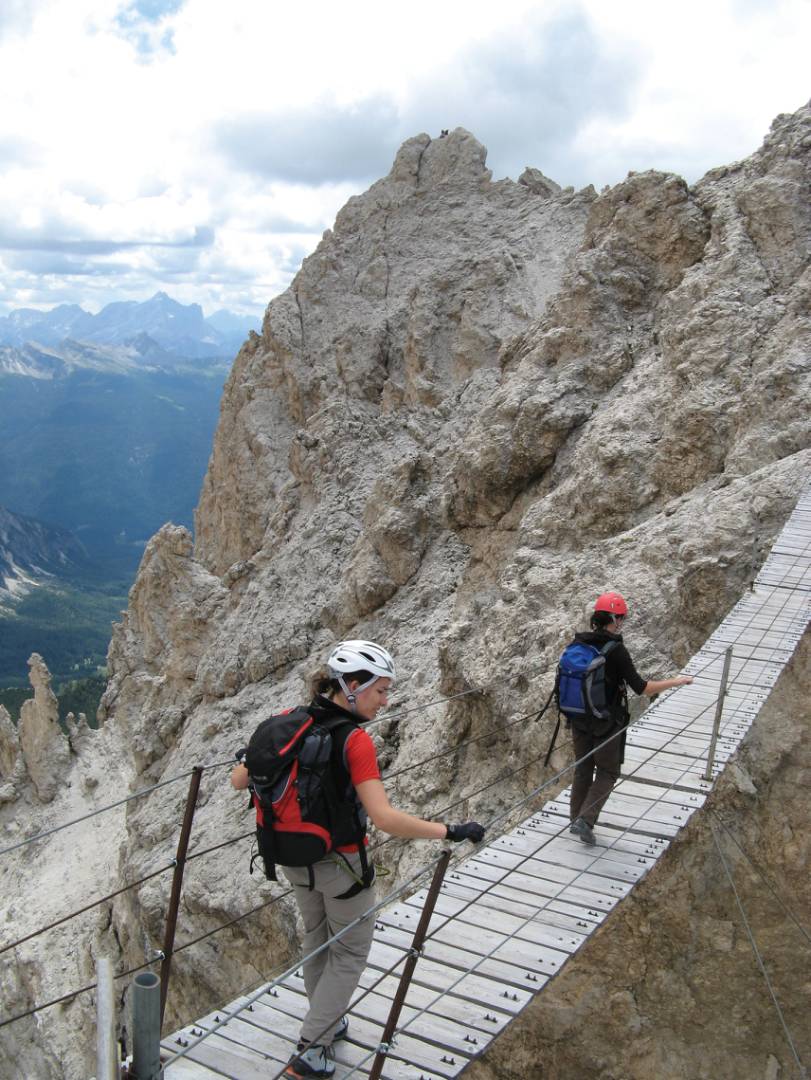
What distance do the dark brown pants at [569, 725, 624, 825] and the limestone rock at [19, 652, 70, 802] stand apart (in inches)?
1256

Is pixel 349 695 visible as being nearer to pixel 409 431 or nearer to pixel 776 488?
pixel 776 488

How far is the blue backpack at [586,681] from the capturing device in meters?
7.07

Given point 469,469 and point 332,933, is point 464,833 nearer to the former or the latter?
point 332,933

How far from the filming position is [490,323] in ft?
85.1

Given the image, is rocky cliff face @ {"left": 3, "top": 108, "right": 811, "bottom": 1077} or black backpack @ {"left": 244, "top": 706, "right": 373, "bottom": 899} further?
rocky cliff face @ {"left": 3, "top": 108, "right": 811, "bottom": 1077}

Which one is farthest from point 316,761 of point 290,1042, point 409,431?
point 409,431

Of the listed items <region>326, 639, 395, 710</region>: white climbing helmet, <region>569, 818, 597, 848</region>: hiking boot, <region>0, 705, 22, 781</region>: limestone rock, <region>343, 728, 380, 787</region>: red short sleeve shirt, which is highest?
<region>326, 639, 395, 710</region>: white climbing helmet

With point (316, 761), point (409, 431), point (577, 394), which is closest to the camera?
point (316, 761)

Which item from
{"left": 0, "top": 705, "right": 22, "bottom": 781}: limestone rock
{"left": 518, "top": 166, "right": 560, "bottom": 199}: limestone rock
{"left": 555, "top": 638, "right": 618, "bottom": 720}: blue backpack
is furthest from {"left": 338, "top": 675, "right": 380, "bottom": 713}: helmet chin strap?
{"left": 0, "top": 705, "right": 22, "bottom": 781}: limestone rock

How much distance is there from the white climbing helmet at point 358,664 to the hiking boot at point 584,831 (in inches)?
121

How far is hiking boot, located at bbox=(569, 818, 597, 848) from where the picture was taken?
7105 millimetres

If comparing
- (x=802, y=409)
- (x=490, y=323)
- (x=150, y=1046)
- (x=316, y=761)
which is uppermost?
(x=490, y=323)

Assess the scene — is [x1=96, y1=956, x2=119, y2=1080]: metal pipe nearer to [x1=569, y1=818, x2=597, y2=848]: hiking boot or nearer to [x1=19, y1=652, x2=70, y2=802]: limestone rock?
[x1=569, y1=818, x2=597, y2=848]: hiking boot

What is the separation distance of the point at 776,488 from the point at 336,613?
37.3ft
